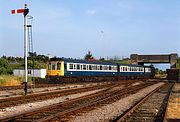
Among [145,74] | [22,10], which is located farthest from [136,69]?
[22,10]

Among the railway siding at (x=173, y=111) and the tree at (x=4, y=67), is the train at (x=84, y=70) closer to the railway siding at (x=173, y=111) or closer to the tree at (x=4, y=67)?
the tree at (x=4, y=67)

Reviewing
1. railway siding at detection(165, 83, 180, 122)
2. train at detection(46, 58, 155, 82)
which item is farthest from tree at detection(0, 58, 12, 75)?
railway siding at detection(165, 83, 180, 122)

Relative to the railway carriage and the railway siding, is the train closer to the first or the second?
the railway carriage

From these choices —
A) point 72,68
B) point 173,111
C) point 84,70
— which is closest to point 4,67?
point 84,70

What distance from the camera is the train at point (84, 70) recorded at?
129ft

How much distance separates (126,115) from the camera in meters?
12.1

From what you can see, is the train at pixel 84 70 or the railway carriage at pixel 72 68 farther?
the train at pixel 84 70

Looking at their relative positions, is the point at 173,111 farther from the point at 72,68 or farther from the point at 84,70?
the point at 84,70

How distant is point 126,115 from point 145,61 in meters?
78.4

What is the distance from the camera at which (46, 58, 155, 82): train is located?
1548 inches

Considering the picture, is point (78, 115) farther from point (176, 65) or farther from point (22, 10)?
point (176, 65)

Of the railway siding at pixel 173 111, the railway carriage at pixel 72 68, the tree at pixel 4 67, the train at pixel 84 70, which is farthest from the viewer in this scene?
the tree at pixel 4 67

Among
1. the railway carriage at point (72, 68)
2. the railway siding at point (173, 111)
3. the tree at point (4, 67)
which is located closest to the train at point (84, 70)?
the railway carriage at point (72, 68)

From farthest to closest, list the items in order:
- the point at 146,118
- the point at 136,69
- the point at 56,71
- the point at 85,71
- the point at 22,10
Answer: the point at 136,69 → the point at 85,71 → the point at 56,71 → the point at 22,10 → the point at 146,118
